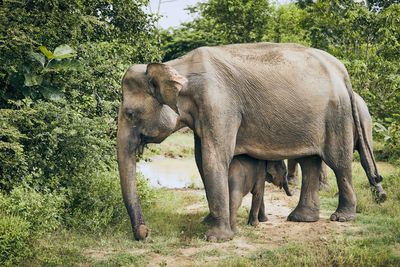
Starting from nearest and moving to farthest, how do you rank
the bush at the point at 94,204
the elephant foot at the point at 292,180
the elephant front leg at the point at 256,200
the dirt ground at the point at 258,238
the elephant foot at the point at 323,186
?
the dirt ground at the point at 258,238
the bush at the point at 94,204
the elephant front leg at the point at 256,200
the elephant foot at the point at 323,186
the elephant foot at the point at 292,180

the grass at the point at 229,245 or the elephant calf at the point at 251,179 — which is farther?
the elephant calf at the point at 251,179

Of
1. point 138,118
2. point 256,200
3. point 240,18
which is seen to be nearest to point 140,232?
point 138,118

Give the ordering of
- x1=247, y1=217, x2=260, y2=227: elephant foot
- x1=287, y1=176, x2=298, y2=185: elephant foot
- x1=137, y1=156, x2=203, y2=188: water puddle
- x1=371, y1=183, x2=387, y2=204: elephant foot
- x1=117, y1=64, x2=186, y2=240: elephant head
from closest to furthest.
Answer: x1=117, y1=64, x2=186, y2=240: elephant head, x1=247, y1=217, x2=260, y2=227: elephant foot, x1=371, y1=183, x2=387, y2=204: elephant foot, x1=287, y1=176, x2=298, y2=185: elephant foot, x1=137, y1=156, x2=203, y2=188: water puddle

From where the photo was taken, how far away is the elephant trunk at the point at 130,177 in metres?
8.43

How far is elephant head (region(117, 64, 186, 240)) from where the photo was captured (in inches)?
335

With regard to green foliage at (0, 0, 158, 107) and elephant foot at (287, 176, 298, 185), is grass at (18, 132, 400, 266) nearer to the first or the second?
green foliage at (0, 0, 158, 107)

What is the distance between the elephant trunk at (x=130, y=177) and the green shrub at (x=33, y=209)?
2.71 ft

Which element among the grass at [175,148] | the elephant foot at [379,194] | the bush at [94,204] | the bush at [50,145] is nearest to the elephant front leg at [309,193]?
the elephant foot at [379,194]

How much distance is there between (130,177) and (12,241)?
1606 mm

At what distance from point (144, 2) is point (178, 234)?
5.15 metres

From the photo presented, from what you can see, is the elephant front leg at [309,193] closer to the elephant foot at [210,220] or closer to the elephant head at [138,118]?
the elephant foot at [210,220]

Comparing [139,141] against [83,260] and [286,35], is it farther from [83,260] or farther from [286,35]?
[286,35]

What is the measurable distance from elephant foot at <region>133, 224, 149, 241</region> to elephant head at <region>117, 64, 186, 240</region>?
6 centimetres

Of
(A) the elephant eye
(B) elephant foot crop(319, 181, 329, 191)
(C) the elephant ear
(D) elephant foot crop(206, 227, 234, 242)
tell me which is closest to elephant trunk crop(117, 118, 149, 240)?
(A) the elephant eye
